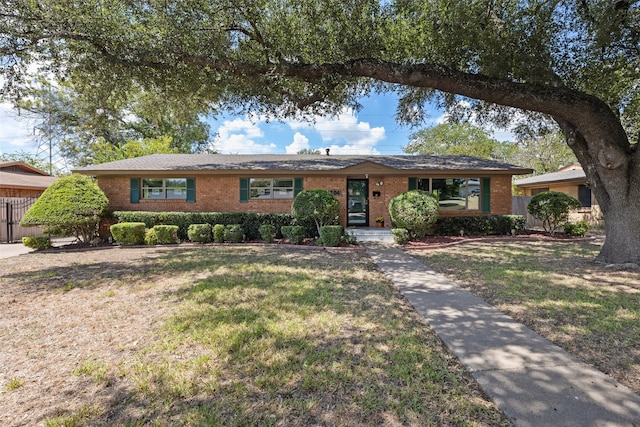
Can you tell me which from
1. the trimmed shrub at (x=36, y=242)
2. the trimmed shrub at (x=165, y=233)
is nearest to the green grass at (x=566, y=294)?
the trimmed shrub at (x=165, y=233)

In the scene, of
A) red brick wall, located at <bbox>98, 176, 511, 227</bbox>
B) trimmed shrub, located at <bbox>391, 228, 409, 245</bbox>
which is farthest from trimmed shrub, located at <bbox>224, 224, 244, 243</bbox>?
trimmed shrub, located at <bbox>391, 228, 409, 245</bbox>

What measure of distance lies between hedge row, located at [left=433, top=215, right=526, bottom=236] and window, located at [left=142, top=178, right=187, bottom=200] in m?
10.9

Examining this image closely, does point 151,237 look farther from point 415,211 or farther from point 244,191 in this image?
point 415,211

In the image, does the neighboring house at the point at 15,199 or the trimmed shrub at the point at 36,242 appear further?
the neighboring house at the point at 15,199

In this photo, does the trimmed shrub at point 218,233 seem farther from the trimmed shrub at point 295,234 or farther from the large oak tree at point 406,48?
the large oak tree at point 406,48

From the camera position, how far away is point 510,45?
7.14 m

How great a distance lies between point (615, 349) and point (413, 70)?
245 inches

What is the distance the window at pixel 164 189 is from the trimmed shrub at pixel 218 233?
10.2ft

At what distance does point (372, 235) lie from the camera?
11.5 metres

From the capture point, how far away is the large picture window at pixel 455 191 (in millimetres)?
12945

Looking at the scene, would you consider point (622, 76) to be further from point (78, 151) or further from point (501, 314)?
point (78, 151)

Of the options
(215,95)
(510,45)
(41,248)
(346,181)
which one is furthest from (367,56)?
(41,248)

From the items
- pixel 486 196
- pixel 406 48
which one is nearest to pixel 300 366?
pixel 406 48

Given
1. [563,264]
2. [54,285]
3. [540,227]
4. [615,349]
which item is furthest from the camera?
[540,227]
